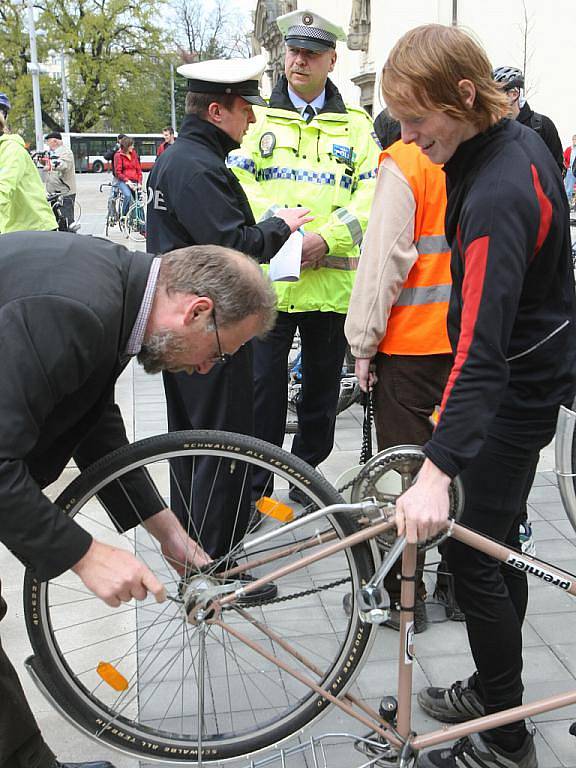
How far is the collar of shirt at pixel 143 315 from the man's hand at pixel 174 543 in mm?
601

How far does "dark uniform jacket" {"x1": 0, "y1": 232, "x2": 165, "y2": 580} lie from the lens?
5.77ft

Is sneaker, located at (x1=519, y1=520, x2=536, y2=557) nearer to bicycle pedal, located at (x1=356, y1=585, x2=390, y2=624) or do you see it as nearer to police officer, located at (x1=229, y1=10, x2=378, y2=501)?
police officer, located at (x1=229, y1=10, x2=378, y2=501)

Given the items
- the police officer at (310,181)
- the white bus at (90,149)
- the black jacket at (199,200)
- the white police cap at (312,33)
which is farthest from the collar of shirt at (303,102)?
the white bus at (90,149)

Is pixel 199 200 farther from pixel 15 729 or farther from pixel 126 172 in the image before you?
pixel 126 172

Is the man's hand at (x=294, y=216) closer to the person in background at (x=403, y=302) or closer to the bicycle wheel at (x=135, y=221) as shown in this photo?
the person in background at (x=403, y=302)

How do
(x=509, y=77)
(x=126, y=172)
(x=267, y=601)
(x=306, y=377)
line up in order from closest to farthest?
(x=267, y=601), (x=306, y=377), (x=509, y=77), (x=126, y=172)

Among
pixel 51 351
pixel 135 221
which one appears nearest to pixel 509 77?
pixel 51 351

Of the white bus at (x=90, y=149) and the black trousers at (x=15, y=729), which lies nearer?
the black trousers at (x=15, y=729)

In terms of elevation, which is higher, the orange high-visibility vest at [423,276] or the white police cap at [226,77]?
the white police cap at [226,77]

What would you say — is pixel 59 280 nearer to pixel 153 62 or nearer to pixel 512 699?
pixel 512 699

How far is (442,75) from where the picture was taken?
6.64 ft

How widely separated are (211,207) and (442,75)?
1353mm

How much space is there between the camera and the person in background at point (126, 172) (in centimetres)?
1780

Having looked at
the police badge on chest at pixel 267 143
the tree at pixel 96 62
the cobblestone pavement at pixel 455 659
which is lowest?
the cobblestone pavement at pixel 455 659
